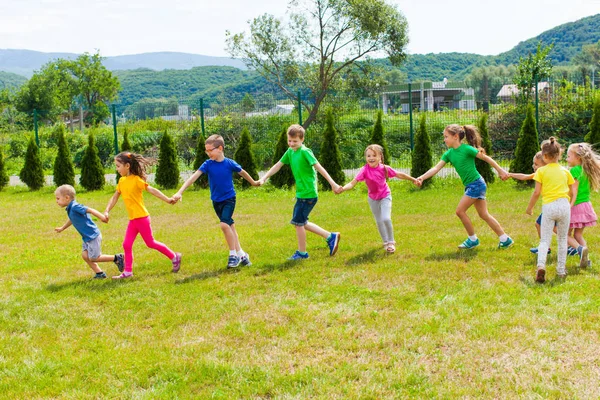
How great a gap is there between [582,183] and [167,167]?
12682mm

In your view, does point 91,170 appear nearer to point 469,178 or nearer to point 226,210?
point 226,210

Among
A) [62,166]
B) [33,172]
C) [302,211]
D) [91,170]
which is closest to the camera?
[302,211]

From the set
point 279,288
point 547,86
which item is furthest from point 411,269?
point 547,86

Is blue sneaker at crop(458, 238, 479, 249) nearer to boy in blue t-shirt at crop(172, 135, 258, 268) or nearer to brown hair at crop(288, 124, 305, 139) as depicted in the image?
brown hair at crop(288, 124, 305, 139)

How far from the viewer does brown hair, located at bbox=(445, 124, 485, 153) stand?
7969mm

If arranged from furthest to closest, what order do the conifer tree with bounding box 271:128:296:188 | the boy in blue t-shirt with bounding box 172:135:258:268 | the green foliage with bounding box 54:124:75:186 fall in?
the green foliage with bounding box 54:124:75:186
the conifer tree with bounding box 271:128:296:188
the boy in blue t-shirt with bounding box 172:135:258:268

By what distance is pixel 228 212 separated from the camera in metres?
A: 7.59

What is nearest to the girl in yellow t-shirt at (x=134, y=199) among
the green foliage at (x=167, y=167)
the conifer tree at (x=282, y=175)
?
the conifer tree at (x=282, y=175)

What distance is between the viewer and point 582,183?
7.12m

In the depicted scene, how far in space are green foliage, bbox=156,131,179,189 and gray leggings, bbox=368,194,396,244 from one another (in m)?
10.4

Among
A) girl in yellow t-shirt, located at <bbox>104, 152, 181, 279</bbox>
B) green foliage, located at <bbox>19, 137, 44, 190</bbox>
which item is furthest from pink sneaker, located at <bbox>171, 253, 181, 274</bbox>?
green foliage, located at <bbox>19, 137, 44, 190</bbox>

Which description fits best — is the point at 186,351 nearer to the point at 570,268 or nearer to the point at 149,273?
the point at 149,273

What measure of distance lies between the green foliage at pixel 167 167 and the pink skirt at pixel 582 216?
12.6m

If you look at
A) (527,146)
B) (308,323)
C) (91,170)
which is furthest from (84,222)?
(91,170)
